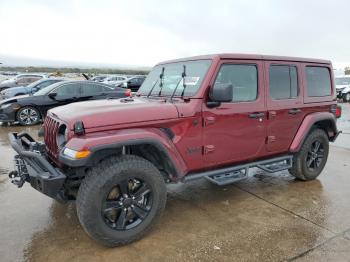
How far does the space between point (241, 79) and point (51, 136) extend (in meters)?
2.40

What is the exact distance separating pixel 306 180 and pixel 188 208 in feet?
7.26

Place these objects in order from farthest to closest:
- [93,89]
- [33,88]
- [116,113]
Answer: [33,88] → [93,89] → [116,113]

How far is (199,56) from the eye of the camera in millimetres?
4270

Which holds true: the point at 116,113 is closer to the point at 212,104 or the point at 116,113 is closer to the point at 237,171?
the point at 212,104

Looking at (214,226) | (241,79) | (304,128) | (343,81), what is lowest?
(214,226)

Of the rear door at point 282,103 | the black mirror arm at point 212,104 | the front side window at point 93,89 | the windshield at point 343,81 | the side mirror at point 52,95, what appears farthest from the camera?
the windshield at point 343,81

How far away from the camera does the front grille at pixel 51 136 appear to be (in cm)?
361

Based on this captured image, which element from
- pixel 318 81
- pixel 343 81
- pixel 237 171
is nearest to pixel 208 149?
pixel 237 171

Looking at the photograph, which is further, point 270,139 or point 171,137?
point 270,139

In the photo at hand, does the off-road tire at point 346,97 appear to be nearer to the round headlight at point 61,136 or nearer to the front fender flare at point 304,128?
the front fender flare at point 304,128

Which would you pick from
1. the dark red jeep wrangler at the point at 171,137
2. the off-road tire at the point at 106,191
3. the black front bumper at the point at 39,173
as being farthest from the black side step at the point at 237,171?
the black front bumper at the point at 39,173

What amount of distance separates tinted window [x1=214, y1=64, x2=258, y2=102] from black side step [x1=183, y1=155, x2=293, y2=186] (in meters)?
0.88

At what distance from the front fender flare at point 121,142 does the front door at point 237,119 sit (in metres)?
0.49

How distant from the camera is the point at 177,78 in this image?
424 cm
